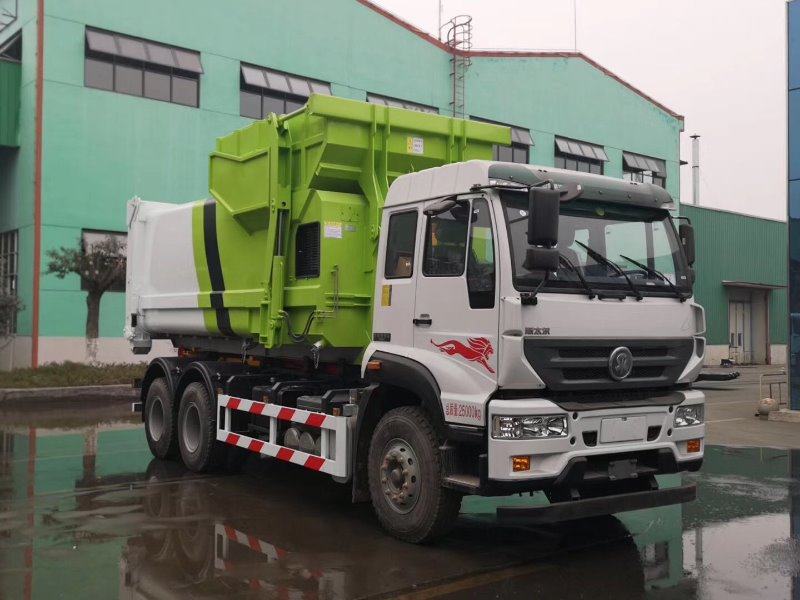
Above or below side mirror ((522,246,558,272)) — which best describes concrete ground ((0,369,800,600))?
below

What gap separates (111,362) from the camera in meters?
21.7

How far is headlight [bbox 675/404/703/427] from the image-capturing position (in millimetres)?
6383

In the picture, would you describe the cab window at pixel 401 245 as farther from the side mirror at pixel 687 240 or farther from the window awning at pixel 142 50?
the window awning at pixel 142 50

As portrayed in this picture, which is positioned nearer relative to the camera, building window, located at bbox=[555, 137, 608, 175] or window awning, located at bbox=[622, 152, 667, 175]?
building window, located at bbox=[555, 137, 608, 175]

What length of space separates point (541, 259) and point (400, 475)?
2095 millimetres

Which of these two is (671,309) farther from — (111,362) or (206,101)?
(206,101)

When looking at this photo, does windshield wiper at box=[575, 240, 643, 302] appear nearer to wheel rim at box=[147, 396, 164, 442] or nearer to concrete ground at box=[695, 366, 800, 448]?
wheel rim at box=[147, 396, 164, 442]

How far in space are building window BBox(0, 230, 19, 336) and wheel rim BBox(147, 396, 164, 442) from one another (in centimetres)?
1334

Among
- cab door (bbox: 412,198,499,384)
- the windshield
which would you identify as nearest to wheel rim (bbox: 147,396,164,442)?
cab door (bbox: 412,198,499,384)

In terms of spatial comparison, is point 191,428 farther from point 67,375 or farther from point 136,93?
point 136,93

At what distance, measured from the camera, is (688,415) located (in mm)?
6457

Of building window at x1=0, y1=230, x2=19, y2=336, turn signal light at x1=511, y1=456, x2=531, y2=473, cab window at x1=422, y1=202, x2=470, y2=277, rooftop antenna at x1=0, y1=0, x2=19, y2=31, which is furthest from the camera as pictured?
rooftop antenna at x1=0, y1=0, x2=19, y2=31

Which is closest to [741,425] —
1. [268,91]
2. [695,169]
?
[268,91]

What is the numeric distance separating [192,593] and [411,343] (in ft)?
7.96
